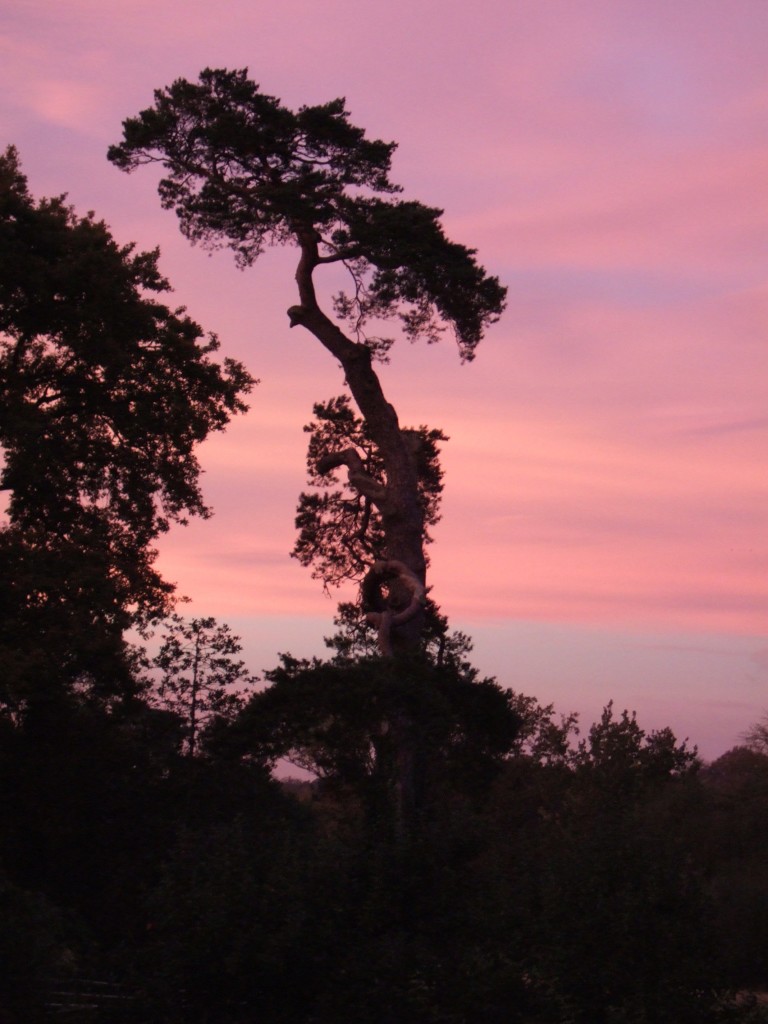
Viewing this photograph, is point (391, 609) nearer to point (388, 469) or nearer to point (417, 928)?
point (388, 469)

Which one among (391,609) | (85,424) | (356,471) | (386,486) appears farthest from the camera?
(85,424)

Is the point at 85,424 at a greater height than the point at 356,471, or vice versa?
the point at 85,424

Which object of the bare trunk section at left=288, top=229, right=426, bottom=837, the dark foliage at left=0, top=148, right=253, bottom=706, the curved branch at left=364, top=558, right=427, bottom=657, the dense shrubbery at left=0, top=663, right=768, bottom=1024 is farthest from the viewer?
the dark foliage at left=0, top=148, right=253, bottom=706

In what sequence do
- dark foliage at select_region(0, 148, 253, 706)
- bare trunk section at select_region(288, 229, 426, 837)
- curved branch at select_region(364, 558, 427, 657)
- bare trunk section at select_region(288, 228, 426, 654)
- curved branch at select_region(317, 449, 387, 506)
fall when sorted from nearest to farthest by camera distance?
curved branch at select_region(364, 558, 427, 657) → bare trunk section at select_region(288, 229, 426, 837) → bare trunk section at select_region(288, 228, 426, 654) → curved branch at select_region(317, 449, 387, 506) → dark foliage at select_region(0, 148, 253, 706)

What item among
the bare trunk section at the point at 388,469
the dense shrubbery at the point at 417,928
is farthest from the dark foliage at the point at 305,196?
the dense shrubbery at the point at 417,928

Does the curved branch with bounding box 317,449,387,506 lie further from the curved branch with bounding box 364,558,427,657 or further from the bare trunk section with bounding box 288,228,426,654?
the curved branch with bounding box 364,558,427,657

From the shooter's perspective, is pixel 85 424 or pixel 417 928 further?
pixel 85 424

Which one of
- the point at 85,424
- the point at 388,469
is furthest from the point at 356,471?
the point at 85,424

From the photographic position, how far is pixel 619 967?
12.4 m

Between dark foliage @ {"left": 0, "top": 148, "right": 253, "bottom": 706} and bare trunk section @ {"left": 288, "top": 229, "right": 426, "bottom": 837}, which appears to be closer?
bare trunk section @ {"left": 288, "top": 229, "right": 426, "bottom": 837}

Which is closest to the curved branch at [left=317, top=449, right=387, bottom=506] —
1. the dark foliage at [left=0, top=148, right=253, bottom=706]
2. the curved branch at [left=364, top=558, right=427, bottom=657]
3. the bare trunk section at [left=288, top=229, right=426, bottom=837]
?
the bare trunk section at [left=288, top=229, right=426, bottom=837]

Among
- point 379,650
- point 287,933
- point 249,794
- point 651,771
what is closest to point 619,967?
point 287,933

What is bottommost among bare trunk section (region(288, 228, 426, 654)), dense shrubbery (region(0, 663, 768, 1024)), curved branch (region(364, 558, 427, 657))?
dense shrubbery (region(0, 663, 768, 1024))

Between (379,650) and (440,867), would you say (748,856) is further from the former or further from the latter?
(440,867)
